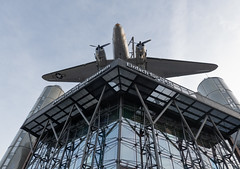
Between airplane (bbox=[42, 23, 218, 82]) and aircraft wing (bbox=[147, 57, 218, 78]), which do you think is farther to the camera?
aircraft wing (bbox=[147, 57, 218, 78])

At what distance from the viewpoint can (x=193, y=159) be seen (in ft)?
65.7

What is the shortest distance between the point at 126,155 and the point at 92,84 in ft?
25.9

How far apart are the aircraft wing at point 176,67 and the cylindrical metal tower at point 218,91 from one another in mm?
6387

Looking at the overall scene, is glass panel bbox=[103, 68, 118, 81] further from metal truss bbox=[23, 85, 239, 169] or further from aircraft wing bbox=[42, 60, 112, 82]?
aircraft wing bbox=[42, 60, 112, 82]

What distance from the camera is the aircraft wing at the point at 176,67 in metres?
34.4

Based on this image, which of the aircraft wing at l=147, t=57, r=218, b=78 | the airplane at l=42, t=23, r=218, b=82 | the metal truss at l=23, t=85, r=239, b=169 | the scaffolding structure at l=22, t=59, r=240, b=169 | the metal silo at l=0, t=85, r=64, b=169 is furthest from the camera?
the aircraft wing at l=147, t=57, r=218, b=78

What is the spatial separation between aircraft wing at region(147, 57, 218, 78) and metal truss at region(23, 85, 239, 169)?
13.1 meters

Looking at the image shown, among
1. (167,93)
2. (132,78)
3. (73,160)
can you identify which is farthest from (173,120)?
(73,160)

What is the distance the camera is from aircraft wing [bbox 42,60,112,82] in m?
35.6

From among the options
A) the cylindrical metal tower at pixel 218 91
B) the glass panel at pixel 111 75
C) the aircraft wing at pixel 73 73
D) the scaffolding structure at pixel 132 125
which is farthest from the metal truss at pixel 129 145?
the cylindrical metal tower at pixel 218 91

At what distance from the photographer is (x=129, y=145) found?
17.4m

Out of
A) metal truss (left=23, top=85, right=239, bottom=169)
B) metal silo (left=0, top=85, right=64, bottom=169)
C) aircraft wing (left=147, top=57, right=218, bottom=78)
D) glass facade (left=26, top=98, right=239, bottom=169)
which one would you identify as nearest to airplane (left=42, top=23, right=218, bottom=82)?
aircraft wing (left=147, top=57, right=218, bottom=78)

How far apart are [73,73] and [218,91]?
26.7 m

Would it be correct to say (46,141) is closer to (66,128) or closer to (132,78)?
(66,128)
